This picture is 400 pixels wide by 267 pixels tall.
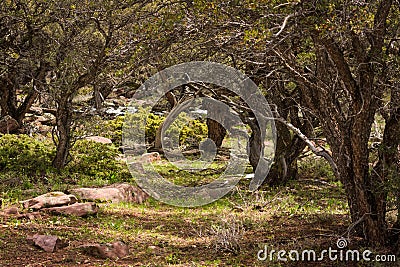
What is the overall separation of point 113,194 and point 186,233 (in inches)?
96.9

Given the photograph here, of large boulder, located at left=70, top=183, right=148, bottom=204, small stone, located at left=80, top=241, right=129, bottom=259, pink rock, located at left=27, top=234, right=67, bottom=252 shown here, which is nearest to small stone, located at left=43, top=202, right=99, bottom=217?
large boulder, located at left=70, top=183, right=148, bottom=204

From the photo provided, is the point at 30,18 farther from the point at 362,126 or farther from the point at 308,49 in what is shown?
the point at 362,126

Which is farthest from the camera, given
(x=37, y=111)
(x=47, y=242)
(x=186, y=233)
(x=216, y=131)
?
(x=37, y=111)

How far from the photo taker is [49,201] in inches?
305

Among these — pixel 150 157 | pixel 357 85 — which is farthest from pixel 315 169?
pixel 357 85

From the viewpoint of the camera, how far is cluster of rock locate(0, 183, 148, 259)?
5.77 m

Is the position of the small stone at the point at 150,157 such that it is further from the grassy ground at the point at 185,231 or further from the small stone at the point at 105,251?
the small stone at the point at 105,251

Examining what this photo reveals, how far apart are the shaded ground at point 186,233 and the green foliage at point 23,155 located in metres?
3.34

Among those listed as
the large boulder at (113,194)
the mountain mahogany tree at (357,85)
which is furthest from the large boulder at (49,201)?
the mountain mahogany tree at (357,85)

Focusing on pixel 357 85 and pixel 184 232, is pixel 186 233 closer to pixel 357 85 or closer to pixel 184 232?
pixel 184 232

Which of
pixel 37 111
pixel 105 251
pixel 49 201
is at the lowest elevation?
pixel 105 251

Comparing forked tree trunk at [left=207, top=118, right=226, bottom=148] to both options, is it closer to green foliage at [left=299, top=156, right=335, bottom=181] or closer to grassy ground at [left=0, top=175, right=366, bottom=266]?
green foliage at [left=299, top=156, right=335, bottom=181]

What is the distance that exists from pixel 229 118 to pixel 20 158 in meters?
5.55

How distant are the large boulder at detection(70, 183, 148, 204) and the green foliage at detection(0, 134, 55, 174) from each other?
260cm
